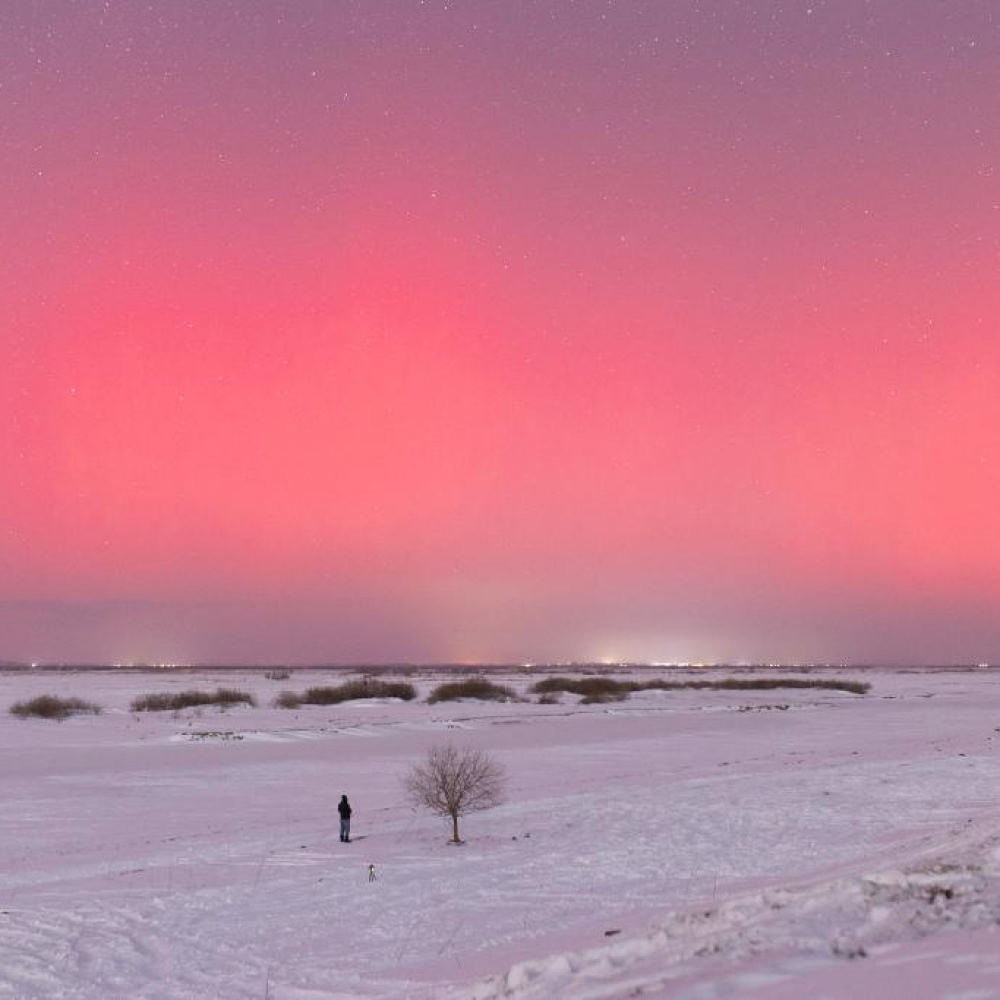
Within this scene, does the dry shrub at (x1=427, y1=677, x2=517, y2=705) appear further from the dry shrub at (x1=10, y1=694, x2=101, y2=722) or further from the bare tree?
the bare tree

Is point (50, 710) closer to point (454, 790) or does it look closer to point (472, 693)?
point (472, 693)

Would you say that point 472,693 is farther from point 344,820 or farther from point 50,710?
point 344,820

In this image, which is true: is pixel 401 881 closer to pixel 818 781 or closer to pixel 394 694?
pixel 818 781

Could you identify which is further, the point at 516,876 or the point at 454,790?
the point at 454,790

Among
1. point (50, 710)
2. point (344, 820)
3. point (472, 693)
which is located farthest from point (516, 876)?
point (472, 693)

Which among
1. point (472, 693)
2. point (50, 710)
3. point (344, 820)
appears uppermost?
point (50, 710)

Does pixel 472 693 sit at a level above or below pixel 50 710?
below

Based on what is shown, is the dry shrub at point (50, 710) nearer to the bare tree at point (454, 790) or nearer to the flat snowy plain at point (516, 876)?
the flat snowy plain at point (516, 876)

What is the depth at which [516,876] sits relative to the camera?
19328mm

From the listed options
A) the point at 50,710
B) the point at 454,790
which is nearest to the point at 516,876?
the point at 454,790

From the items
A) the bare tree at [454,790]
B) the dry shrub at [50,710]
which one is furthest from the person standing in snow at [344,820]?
the dry shrub at [50,710]

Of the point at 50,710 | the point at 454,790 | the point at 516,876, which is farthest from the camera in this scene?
the point at 50,710

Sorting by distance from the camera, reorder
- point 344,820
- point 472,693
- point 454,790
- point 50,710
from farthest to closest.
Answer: point 472,693, point 50,710, point 454,790, point 344,820

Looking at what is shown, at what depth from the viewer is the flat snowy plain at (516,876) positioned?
1023 cm
